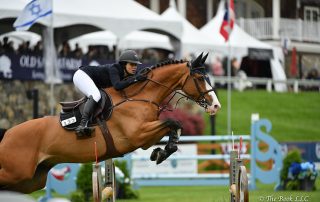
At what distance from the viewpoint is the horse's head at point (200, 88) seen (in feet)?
38.2

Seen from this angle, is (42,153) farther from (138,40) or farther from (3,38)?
(138,40)

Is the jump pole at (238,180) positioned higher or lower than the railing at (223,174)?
higher

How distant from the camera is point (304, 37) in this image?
41.2 meters

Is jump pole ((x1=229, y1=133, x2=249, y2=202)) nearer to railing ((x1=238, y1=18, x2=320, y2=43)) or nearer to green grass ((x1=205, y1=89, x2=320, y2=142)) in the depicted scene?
green grass ((x1=205, y1=89, x2=320, y2=142))

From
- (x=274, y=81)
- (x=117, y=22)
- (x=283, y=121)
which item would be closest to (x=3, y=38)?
(x=117, y=22)

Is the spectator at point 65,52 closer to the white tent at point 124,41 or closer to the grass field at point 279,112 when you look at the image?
the white tent at point 124,41

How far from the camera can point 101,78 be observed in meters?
11.9

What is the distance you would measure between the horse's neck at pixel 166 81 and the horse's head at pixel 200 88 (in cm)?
10

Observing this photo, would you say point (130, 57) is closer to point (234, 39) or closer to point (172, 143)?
point (172, 143)

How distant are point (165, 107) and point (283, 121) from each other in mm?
19548

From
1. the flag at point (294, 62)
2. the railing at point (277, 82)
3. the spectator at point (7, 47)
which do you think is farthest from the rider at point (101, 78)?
the flag at point (294, 62)

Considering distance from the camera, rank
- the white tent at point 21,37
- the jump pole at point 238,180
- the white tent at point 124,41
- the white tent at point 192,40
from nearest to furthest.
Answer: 1. the jump pole at point 238,180
2. the white tent at point 21,37
3. the white tent at point 124,41
4. the white tent at point 192,40

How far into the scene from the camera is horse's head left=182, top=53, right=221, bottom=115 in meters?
11.6

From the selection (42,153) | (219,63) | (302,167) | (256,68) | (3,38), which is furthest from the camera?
(256,68)
